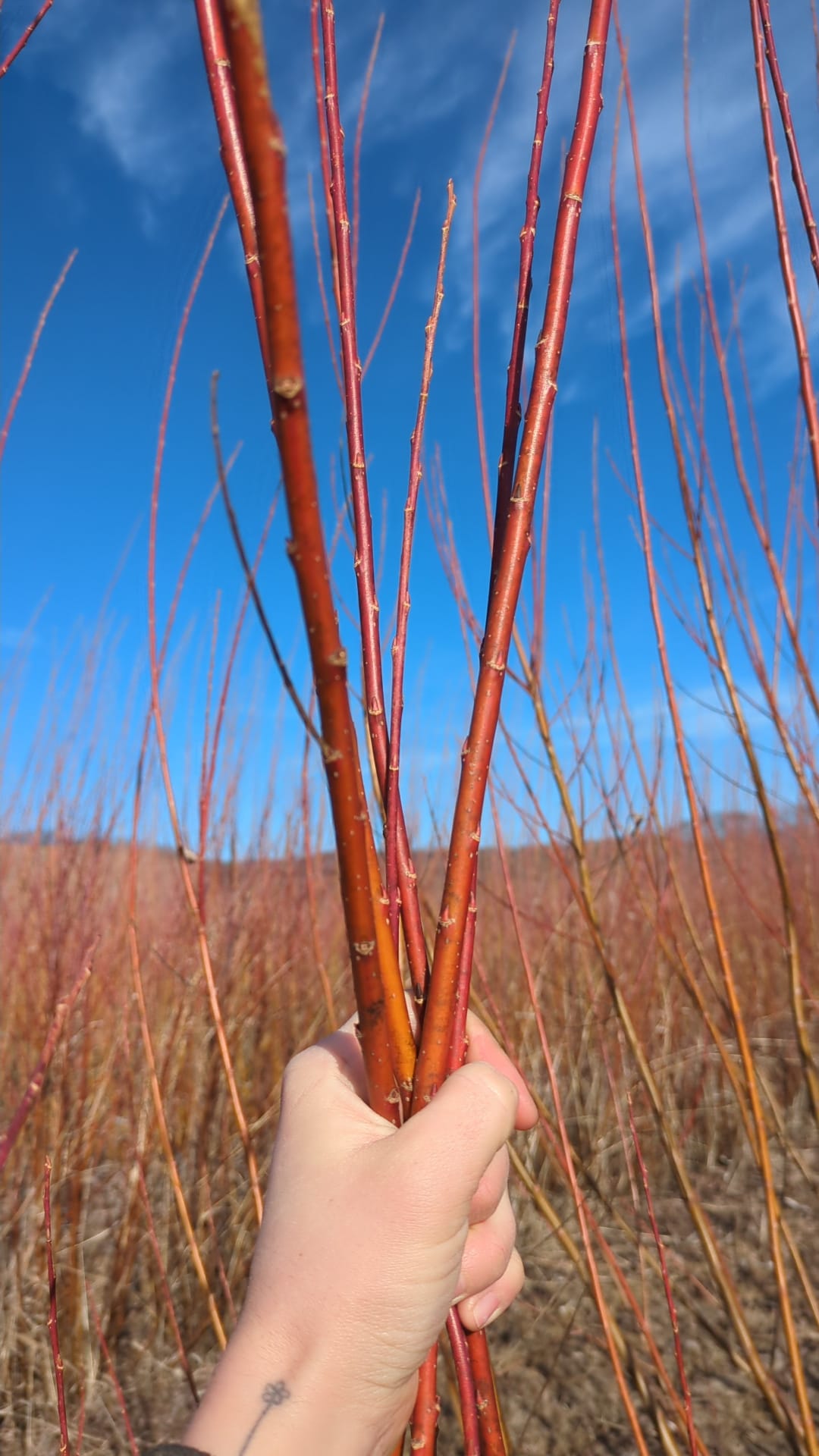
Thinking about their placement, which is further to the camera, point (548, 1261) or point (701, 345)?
point (548, 1261)

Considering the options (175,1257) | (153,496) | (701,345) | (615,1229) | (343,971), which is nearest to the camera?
(153,496)

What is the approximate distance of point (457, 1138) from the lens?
18.6 inches

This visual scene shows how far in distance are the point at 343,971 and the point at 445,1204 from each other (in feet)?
8.25

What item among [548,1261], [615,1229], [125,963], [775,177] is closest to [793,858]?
[615,1229]

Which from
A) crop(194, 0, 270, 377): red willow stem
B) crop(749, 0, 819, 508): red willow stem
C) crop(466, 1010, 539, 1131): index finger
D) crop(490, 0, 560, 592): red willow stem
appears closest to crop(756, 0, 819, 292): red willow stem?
crop(749, 0, 819, 508): red willow stem

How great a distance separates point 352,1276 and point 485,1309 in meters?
0.18

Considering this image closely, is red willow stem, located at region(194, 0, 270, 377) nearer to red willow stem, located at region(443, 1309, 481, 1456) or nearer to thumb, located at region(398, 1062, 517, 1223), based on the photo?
thumb, located at region(398, 1062, 517, 1223)

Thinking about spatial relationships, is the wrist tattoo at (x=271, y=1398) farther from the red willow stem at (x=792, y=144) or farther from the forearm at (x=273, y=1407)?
the red willow stem at (x=792, y=144)

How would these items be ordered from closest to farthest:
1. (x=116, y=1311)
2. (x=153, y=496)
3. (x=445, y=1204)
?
(x=445, y=1204) < (x=153, y=496) < (x=116, y=1311)

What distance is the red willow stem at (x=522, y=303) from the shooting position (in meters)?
0.57

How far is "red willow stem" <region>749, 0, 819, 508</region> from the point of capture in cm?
74

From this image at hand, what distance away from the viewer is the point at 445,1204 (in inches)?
18.6

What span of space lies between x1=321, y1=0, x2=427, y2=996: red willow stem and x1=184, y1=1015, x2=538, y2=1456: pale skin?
0.37 feet

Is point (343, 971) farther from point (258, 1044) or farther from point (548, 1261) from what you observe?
point (548, 1261)
